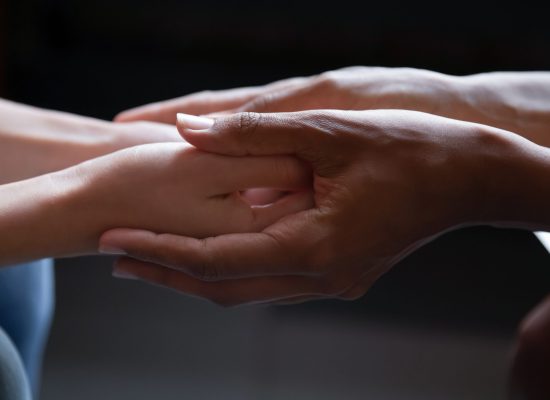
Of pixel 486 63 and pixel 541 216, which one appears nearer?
pixel 541 216

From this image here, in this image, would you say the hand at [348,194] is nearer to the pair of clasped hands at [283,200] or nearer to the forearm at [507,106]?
the pair of clasped hands at [283,200]

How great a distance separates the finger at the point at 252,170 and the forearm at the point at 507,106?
237mm

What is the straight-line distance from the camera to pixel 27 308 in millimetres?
779

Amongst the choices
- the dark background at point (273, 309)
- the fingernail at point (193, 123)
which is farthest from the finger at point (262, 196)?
the dark background at point (273, 309)

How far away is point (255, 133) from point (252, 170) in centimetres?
4

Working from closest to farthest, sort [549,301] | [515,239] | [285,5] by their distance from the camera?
[549,301] → [515,239] → [285,5]

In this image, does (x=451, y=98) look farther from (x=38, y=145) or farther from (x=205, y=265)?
(x=38, y=145)

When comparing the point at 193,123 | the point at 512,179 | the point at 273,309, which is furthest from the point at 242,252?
the point at 273,309

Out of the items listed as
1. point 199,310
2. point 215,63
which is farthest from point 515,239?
point 215,63

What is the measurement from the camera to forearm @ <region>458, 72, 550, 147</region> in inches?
32.6

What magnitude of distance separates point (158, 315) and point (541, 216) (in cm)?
111

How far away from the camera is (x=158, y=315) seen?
1.63 metres

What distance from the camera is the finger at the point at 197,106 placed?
91cm

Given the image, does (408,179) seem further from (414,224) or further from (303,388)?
(303,388)
